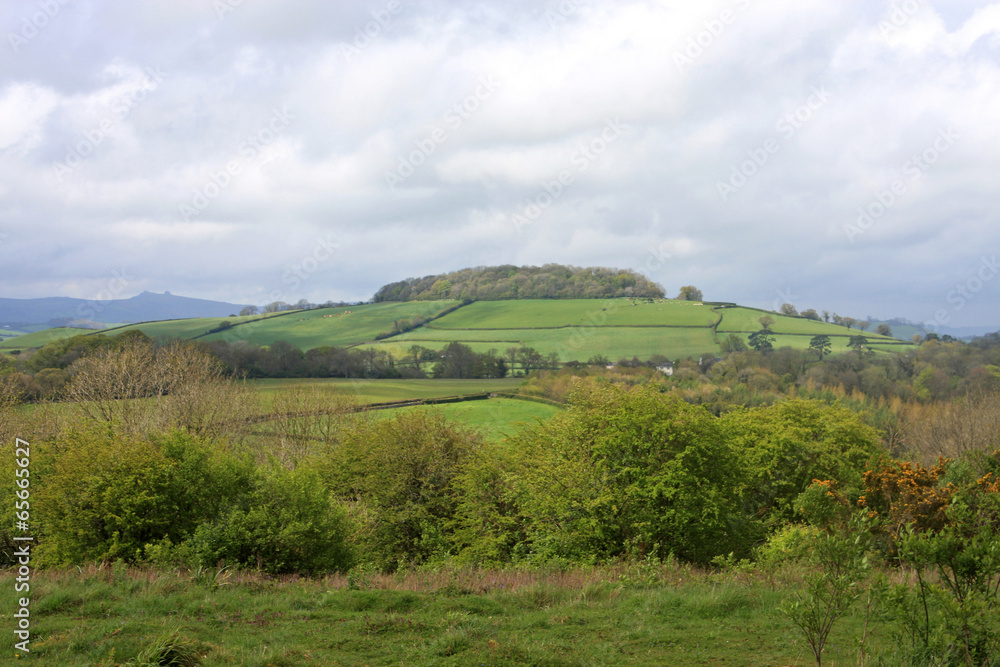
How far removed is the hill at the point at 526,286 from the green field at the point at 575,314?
704 cm

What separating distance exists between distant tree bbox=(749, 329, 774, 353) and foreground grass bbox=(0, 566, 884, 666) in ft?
368

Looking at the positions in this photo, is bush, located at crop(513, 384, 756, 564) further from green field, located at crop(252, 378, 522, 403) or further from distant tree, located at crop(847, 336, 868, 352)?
distant tree, located at crop(847, 336, 868, 352)

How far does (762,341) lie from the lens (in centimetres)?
12194

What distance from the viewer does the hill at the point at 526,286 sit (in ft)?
538

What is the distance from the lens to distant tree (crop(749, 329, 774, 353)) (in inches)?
4631

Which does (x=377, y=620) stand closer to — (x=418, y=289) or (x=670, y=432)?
(x=670, y=432)

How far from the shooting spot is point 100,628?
956 centimetres

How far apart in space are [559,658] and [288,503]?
1147 cm

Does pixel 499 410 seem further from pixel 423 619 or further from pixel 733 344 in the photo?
pixel 733 344

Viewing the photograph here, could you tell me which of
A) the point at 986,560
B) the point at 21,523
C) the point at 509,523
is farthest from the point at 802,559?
the point at 21,523

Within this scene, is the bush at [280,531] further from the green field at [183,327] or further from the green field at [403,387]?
the green field at [183,327]

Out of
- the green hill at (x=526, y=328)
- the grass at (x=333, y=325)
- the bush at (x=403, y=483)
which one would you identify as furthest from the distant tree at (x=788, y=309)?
the bush at (x=403, y=483)

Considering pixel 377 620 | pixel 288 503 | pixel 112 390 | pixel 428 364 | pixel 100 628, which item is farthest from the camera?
pixel 428 364

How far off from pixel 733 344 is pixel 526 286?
65694 millimetres
